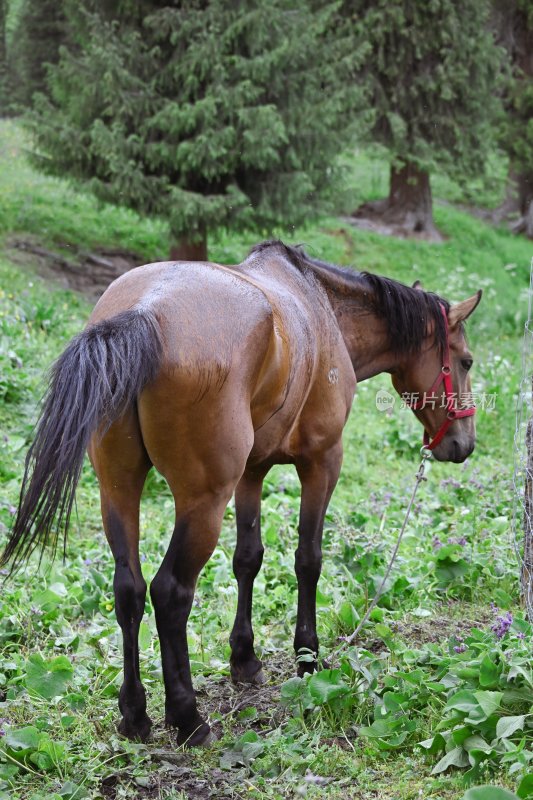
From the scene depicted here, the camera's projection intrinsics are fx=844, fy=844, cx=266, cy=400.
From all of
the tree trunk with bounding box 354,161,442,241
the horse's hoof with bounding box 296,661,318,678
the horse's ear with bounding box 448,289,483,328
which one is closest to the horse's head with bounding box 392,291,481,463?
the horse's ear with bounding box 448,289,483,328

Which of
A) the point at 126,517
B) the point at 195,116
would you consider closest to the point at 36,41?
the point at 195,116

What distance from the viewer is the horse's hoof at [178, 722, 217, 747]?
3480mm

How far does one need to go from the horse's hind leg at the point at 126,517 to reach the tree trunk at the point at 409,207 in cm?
1719

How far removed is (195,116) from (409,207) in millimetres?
9994

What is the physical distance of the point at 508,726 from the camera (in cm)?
305

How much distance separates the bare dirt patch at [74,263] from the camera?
1269cm

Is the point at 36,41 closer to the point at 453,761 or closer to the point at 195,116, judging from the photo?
the point at 195,116

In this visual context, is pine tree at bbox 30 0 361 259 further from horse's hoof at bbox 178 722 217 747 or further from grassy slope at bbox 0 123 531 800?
horse's hoof at bbox 178 722 217 747

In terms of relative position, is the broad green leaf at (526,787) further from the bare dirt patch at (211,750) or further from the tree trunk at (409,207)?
the tree trunk at (409,207)

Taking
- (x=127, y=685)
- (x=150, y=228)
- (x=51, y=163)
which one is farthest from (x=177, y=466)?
(x=150, y=228)

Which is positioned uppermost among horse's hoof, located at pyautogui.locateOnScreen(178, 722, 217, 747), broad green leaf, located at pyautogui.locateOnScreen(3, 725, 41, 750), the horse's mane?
the horse's mane

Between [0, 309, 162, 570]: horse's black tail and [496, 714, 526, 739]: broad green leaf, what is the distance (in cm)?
174

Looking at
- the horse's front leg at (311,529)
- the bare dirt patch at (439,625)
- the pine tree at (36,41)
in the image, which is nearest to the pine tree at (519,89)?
the pine tree at (36,41)

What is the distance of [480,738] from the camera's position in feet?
10.3
